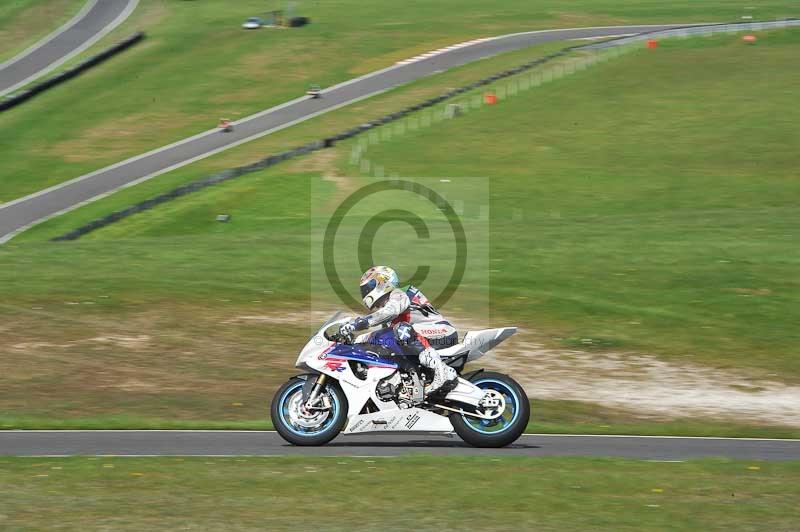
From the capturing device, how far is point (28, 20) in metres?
82.7

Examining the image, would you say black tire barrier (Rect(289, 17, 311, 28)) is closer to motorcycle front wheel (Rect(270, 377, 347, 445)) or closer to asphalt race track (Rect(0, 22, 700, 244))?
asphalt race track (Rect(0, 22, 700, 244))

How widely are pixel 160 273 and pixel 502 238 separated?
994 centimetres

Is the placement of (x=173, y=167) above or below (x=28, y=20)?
below

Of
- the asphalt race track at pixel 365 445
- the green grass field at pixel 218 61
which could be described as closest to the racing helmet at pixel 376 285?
the asphalt race track at pixel 365 445

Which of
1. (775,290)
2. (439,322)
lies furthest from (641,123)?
(439,322)

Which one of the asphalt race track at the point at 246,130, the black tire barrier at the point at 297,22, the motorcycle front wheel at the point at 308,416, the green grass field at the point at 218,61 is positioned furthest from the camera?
the black tire barrier at the point at 297,22

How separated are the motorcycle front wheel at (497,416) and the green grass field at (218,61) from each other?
39.3 m

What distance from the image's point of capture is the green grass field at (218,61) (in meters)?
56.3

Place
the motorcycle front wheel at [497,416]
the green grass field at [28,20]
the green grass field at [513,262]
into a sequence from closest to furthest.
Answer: the motorcycle front wheel at [497,416], the green grass field at [513,262], the green grass field at [28,20]

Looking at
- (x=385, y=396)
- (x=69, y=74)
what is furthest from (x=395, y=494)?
(x=69, y=74)

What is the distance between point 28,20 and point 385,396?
250ft

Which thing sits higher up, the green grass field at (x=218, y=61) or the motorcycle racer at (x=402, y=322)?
the green grass field at (x=218, y=61)

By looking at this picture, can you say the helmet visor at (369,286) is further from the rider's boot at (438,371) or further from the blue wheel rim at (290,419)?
the blue wheel rim at (290,419)

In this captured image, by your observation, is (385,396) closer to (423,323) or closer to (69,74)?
(423,323)
